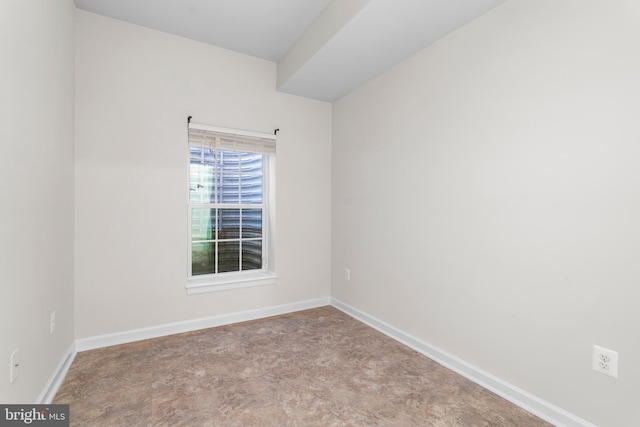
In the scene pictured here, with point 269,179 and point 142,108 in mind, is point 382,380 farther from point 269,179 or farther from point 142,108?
point 142,108

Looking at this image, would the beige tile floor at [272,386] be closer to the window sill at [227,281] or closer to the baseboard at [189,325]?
the baseboard at [189,325]

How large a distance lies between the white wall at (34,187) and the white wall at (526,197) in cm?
259

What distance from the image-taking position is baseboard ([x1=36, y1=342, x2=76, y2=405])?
68.6 inches

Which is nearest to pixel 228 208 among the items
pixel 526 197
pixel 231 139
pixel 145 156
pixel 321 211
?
pixel 231 139

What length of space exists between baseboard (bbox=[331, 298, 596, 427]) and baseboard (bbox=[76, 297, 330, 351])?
3.24ft

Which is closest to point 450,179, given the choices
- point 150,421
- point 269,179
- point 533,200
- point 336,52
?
point 533,200

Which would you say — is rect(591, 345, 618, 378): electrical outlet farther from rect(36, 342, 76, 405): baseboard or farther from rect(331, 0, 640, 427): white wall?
rect(36, 342, 76, 405): baseboard

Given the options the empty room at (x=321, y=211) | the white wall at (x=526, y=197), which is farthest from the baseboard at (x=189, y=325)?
the white wall at (x=526, y=197)

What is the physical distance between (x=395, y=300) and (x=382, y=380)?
856 millimetres

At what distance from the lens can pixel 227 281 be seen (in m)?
3.10

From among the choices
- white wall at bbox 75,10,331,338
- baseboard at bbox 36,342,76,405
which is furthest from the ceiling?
baseboard at bbox 36,342,76,405

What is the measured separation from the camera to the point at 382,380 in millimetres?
2064

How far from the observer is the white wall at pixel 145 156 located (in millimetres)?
2482

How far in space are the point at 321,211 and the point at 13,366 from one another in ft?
9.35
